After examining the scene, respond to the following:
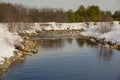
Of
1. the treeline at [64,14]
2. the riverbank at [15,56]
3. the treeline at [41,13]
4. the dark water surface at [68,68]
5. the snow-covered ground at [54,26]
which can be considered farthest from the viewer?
the treeline at [64,14]

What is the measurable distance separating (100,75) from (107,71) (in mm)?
1359

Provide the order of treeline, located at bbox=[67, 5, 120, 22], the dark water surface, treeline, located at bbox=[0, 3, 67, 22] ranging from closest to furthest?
1. the dark water surface
2. treeline, located at bbox=[0, 3, 67, 22]
3. treeline, located at bbox=[67, 5, 120, 22]

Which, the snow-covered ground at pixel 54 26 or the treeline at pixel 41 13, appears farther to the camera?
the treeline at pixel 41 13

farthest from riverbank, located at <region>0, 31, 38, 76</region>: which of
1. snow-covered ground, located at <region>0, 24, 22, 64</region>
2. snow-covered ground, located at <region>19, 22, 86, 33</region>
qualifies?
snow-covered ground, located at <region>19, 22, 86, 33</region>

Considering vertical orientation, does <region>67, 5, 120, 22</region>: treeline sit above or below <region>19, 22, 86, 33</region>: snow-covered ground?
above

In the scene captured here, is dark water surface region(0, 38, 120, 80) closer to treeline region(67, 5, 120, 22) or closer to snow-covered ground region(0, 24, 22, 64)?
snow-covered ground region(0, 24, 22, 64)

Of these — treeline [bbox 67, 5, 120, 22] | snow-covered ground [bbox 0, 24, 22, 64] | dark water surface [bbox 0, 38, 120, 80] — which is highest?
treeline [bbox 67, 5, 120, 22]

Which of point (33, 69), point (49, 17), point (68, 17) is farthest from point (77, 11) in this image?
point (33, 69)

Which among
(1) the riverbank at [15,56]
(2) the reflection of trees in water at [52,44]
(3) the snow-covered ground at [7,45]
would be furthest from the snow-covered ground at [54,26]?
(1) the riverbank at [15,56]

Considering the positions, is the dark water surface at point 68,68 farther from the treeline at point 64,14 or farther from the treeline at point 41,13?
the treeline at point 64,14

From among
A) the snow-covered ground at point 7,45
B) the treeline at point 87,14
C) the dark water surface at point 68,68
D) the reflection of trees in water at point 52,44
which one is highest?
the treeline at point 87,14

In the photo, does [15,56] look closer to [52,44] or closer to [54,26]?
[52,44]

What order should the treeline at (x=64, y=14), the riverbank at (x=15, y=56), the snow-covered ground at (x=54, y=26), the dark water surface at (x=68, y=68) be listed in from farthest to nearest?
the treeline at (x=64, y=14)
the snow-covered ground at (x=54, y=26)
the riverbank at (x=15, y=56)
the dark water surface at (x=68, y=68)

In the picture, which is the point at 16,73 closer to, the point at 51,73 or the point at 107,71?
the point at 51,73
